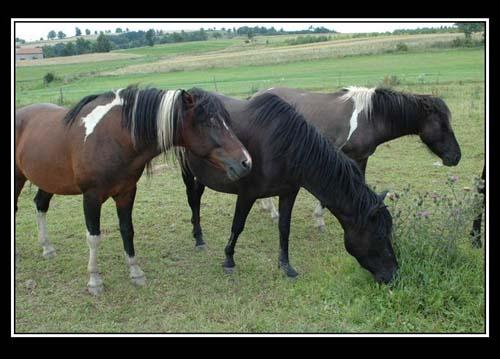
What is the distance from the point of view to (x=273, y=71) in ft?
76.8

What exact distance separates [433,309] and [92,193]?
11.6 feet

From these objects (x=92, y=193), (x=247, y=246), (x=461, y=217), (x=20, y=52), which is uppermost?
(x=20, y=52)

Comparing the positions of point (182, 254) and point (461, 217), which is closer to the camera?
point (461, 217)

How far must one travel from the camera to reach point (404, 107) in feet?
19.1

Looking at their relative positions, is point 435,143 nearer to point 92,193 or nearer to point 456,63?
point 92,193

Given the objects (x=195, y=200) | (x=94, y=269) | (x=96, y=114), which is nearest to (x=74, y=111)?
(x=96, y=114)

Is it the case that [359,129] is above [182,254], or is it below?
above

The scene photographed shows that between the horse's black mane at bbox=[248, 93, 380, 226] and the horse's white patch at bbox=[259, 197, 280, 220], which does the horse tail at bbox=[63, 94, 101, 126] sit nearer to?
the horse's black mane at bbox=[248, 93, 380, 226]

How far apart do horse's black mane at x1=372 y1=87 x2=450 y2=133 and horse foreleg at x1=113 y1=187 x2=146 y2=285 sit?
3.56 meters

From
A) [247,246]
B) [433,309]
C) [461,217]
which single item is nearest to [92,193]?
[247,246]

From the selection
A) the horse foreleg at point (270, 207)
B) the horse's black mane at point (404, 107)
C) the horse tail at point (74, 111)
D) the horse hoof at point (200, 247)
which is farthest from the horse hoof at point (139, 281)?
the horse's black mane at point (404, 107)

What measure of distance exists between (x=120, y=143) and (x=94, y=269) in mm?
1489

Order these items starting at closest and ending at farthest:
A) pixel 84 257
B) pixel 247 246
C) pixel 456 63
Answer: pixel 84 257
pixel 247 246
pixel 456 63

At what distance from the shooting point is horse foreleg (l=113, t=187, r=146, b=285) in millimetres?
4551
